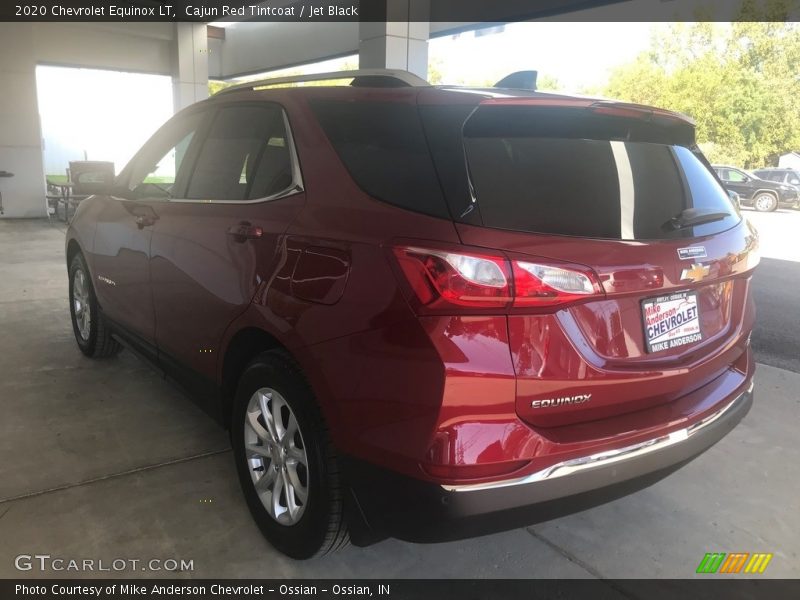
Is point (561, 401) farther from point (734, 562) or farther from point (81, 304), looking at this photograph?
point (81, 304)

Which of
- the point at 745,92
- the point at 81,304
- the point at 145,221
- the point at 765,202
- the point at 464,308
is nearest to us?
the point at 464,308

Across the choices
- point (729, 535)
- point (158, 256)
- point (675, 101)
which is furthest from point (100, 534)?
point (675, 101)

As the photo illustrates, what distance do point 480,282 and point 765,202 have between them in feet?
80.4

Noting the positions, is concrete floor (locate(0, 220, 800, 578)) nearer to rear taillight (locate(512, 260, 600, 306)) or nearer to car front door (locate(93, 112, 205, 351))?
car front door (locate(93, 112, 205, 351))

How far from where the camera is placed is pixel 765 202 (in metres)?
22.3

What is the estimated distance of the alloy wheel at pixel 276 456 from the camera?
2238 millimetres

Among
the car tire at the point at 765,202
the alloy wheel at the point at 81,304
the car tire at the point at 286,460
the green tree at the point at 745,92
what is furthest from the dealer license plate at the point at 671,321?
the green tree at the point at 745,92

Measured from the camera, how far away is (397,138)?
77.8 inches

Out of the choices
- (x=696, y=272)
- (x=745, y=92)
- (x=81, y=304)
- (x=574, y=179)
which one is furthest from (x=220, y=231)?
(x=745, y=92)

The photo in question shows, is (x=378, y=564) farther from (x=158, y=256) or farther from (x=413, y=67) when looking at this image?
(x=413, y=67)

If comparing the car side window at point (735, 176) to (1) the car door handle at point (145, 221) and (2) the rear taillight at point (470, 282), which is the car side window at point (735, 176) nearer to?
(1) the car door handle at point (145, 221)

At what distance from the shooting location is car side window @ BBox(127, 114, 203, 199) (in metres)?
3.28

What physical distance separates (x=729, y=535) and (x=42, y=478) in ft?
9.89

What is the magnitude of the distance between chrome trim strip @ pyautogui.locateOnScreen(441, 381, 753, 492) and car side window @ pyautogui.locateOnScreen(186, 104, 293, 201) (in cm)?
128
